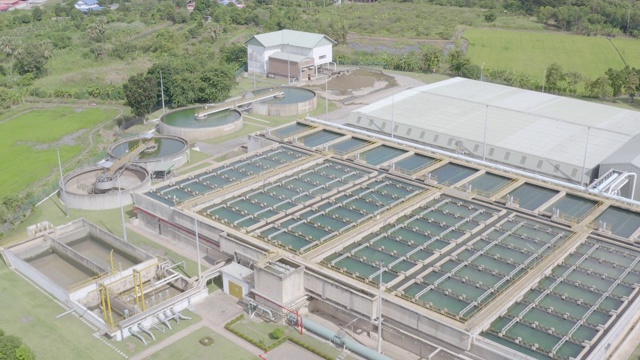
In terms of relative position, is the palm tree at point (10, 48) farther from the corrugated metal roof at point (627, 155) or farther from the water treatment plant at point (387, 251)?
the corrugated metal roof at point (627, 155)

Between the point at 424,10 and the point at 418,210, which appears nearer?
the point at 418,210

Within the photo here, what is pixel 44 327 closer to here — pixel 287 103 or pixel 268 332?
pixel 268 332

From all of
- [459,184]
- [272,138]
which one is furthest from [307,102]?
→ [459,184]

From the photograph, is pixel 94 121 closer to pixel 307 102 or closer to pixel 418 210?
pixel 307 102

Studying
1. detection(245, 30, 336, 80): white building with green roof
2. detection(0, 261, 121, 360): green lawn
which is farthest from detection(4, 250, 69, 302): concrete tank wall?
detection(245, 30, 336, 80): white building with green roof

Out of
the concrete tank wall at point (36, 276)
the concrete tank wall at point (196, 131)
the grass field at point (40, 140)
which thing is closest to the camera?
the concrete tank wall at point (36, 276)

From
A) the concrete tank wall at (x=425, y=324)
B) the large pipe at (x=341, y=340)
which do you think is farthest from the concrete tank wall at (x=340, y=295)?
the large pipe at (x=341, y=340)

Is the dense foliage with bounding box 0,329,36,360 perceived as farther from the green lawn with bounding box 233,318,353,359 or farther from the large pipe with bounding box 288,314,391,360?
the large pipe with bounding box 288,314,391,360

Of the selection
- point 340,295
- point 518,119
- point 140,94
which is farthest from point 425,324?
point 140,94
